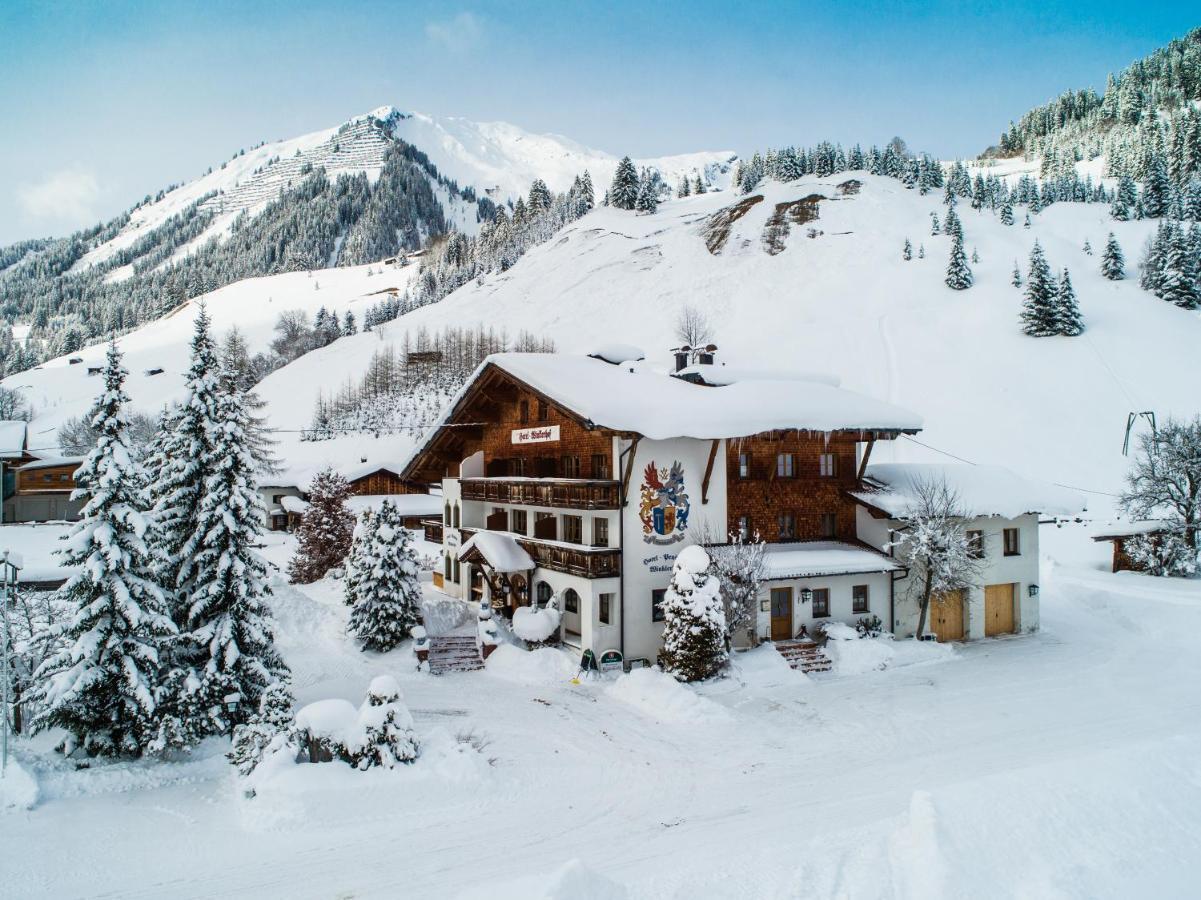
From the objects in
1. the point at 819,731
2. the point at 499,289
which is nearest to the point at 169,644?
the point at 819,731

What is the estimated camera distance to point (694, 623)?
2153 centimetres

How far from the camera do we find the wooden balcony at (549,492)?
2380 centimetres

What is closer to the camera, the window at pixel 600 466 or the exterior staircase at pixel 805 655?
the exterior staircase at pixel 805 655

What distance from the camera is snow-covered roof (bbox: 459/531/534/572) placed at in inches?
1041

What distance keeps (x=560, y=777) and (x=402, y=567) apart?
11.9 metres

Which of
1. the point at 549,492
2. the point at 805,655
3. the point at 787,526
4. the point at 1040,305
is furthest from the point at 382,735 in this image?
the point at 1040,305

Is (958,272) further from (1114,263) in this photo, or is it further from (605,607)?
(605,607)

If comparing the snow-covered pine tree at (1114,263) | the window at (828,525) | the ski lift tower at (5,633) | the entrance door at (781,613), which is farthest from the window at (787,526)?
the snow-covered pine tree at (1114,263)

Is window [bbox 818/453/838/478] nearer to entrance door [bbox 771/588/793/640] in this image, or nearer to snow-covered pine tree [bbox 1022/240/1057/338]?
entrance door [bbox 771/588/793/640]

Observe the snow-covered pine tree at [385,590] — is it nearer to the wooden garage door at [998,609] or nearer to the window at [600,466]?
the window at [600,466]

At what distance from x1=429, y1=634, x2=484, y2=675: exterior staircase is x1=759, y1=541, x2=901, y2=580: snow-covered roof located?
867 centimetres

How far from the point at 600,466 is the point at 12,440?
58510mm

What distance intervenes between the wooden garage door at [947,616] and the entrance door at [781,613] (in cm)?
592

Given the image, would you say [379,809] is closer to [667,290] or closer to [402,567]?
[402,567]
